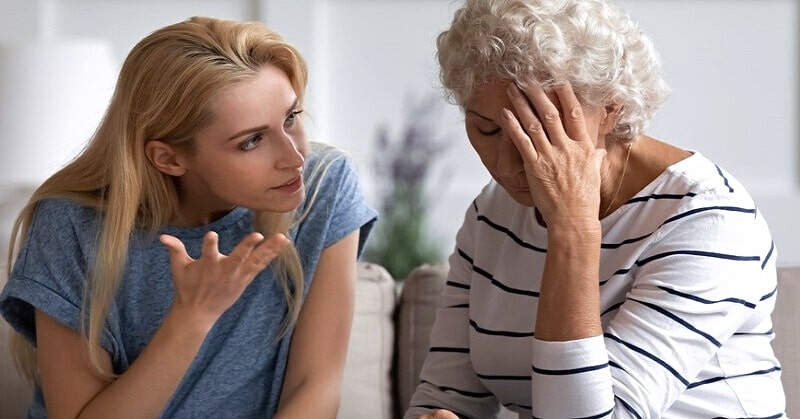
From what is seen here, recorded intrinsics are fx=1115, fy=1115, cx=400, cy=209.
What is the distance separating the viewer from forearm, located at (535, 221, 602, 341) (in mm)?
1463

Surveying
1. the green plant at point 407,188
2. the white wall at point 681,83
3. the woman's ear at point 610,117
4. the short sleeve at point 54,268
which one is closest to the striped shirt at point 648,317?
the woman's ear at point 610,117

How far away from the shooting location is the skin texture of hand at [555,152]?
1.48 m

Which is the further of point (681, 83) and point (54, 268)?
point (681, 83)

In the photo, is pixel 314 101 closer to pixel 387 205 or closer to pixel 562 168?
pixel 387 205

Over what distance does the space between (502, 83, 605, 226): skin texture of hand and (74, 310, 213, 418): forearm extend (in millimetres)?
549

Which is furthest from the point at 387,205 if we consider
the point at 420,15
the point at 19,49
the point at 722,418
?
the point at 722,418

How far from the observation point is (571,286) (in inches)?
58.0

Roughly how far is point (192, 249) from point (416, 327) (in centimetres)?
49

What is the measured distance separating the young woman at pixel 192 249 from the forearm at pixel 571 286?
1.32 ft

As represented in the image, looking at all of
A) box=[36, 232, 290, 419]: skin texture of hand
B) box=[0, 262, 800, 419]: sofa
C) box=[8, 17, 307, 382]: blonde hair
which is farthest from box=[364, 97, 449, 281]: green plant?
box=[36, 232, 290, 419]: skin texture of hand

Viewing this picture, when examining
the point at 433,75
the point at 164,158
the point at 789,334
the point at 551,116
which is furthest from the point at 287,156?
the point at 433,75

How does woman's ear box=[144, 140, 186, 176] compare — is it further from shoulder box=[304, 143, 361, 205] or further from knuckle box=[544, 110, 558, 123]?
knuckle box=[544, 110, 558, 123]

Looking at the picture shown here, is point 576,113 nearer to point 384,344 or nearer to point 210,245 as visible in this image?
point 210,245

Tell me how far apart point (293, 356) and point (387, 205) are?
1.73m
